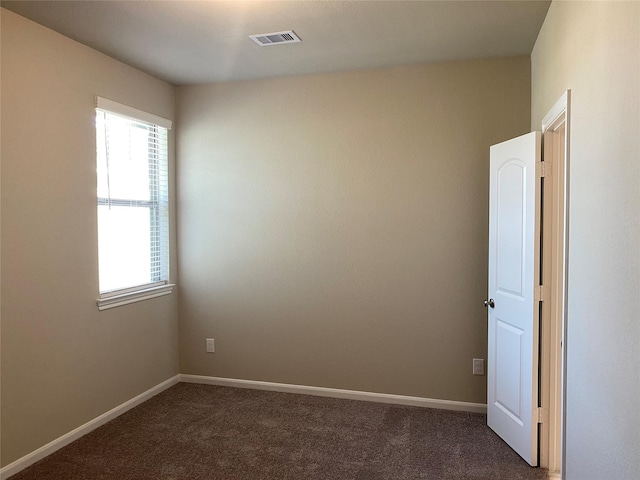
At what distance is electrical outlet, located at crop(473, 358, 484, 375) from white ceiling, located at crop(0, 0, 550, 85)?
2.30m

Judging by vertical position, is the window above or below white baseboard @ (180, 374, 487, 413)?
above

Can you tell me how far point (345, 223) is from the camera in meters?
3.98

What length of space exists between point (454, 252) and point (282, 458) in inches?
76.5

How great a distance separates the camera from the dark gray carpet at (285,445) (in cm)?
284

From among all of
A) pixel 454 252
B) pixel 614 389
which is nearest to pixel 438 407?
pixel 454 252

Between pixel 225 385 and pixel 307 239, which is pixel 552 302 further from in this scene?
pixel 225 385

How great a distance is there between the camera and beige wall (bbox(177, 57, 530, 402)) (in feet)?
12.2

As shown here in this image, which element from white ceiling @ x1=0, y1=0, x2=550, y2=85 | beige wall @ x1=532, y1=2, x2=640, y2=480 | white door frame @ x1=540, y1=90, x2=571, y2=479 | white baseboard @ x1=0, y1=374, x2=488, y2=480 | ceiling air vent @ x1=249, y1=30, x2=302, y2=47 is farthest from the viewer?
ceiling air vent @ x1=249, y1=30, x2=302, y2=47

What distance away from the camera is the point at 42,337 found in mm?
3031

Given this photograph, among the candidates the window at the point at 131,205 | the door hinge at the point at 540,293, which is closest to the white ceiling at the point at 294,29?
the window at the point at 131,205

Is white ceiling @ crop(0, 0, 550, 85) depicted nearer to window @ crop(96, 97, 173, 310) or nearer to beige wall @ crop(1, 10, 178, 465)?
beige wall @ crop(1, 10, 178, 465)

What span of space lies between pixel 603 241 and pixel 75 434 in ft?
11.0

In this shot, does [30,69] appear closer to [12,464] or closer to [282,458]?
[12,464]

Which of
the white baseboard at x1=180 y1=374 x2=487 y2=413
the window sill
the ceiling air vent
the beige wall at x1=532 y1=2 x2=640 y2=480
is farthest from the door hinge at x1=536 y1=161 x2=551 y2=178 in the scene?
the window sill
